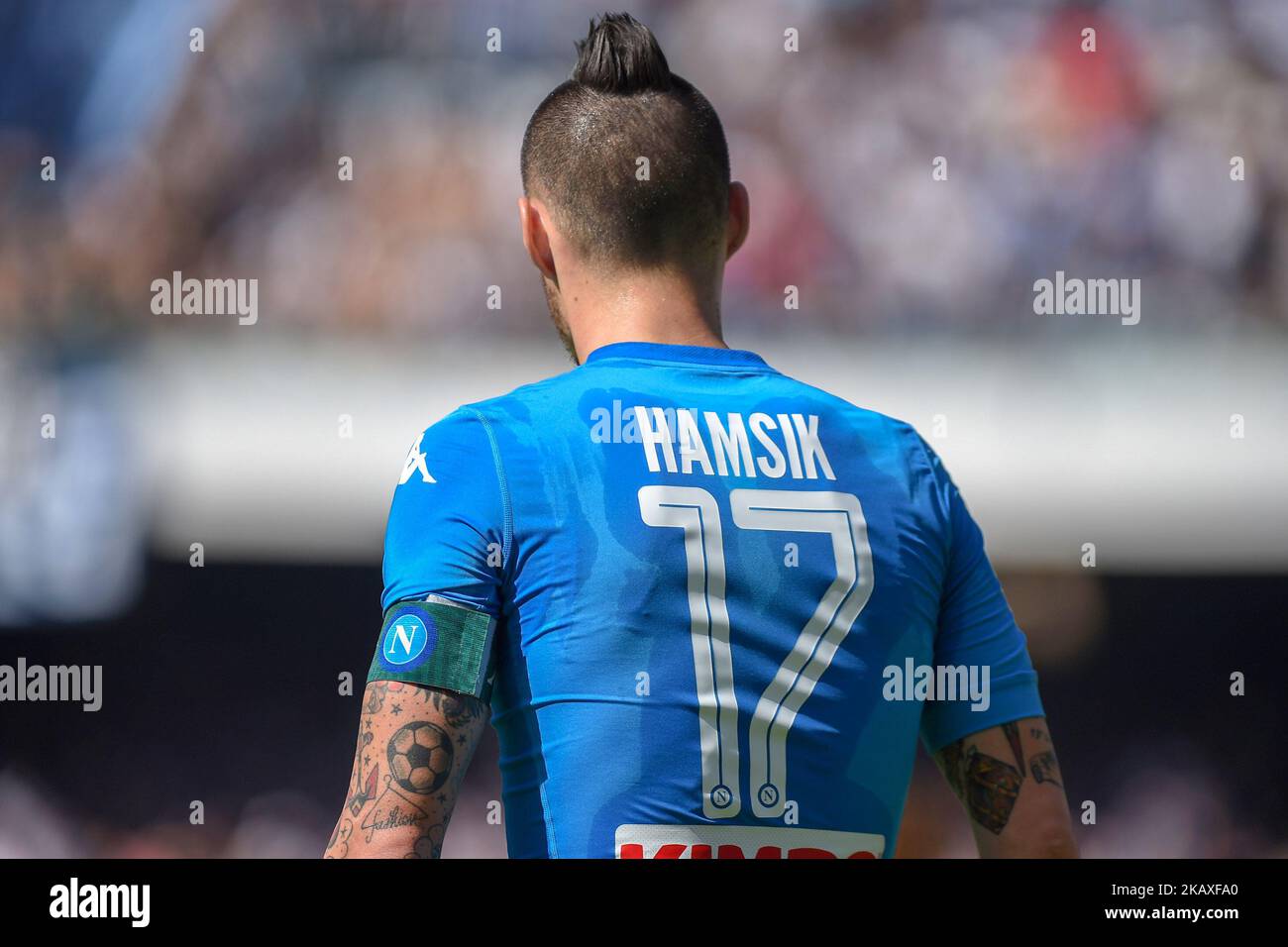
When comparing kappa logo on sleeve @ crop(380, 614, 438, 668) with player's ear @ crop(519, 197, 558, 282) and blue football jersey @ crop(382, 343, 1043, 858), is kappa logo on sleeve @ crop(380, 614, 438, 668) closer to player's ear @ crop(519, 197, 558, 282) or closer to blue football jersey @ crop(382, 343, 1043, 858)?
blue football jersey @ crop(382, 343, 1043, 858)

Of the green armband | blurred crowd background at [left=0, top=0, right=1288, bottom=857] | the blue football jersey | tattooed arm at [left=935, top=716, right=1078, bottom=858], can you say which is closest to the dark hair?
the blue football jersey

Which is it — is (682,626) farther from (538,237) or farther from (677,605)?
(538,237)

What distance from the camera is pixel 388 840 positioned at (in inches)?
50.4

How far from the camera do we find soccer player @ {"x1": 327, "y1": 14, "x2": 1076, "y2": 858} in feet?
4.27

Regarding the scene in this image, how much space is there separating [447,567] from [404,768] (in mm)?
219

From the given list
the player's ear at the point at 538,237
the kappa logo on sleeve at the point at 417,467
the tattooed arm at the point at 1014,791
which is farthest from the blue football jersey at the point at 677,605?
the player's ear at the point at 538,237

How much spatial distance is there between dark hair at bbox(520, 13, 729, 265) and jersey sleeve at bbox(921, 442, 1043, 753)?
0.45 meters

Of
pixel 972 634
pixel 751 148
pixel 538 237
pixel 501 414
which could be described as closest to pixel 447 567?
pixel 501 414

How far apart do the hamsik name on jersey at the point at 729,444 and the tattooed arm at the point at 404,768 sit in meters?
0.36

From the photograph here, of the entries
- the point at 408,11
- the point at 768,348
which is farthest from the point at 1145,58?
the point at 408,11

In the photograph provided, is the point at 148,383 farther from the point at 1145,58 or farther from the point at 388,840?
the point at 1145,58

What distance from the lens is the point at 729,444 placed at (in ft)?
4.60

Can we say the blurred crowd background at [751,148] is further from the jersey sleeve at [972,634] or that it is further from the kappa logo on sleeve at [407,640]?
the kappa logo on sleeve at [407,640]
